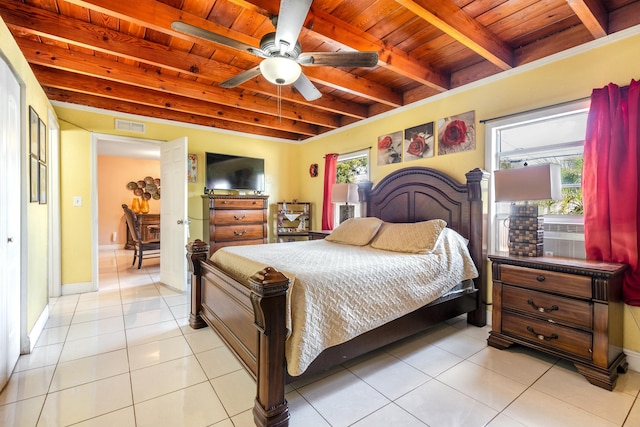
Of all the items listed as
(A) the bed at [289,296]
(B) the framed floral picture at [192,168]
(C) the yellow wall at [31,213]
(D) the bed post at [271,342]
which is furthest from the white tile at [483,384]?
(B) the framed floral picture at [192,168]

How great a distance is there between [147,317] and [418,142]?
352 centimetres

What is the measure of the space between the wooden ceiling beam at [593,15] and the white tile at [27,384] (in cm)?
400

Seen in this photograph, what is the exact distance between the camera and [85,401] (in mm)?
1677

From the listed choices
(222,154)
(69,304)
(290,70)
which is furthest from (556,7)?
(69,304)

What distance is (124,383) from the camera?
1.86 meters

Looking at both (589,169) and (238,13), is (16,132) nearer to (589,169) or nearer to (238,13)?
(238,13)

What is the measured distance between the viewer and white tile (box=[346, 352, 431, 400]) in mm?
1824

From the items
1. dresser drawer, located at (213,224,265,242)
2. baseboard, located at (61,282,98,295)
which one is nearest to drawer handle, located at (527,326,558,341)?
dresser drawer, located at (213,224,265,242)

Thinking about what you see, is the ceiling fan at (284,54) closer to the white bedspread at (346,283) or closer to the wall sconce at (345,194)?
the white bedspread at (346,283)

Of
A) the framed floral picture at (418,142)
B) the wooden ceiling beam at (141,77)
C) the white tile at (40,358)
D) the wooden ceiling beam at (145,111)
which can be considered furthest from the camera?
the wooden ceiling beam at (145,111)

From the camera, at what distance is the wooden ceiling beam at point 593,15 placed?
1800mm

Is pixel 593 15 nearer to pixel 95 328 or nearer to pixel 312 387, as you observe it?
pixel 312 387

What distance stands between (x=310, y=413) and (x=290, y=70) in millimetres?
2065

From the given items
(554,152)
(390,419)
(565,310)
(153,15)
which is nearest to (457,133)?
(554,152)
